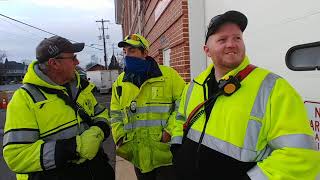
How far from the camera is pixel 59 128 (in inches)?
97.9

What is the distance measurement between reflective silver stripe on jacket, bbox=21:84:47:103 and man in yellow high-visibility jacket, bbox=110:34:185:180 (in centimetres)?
91

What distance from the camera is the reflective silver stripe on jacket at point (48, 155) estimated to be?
2326 mm

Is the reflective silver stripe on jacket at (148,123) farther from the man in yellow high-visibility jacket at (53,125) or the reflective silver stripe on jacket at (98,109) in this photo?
the man in yellow high-visibility jacket at (53,125)

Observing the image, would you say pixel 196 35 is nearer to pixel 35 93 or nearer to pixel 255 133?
pixel 35 93

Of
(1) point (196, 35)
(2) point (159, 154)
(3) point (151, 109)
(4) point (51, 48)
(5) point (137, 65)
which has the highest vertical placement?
(1) point (196, 35)

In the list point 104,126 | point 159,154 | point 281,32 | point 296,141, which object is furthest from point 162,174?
point 296,141

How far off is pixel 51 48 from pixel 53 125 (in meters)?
0.53

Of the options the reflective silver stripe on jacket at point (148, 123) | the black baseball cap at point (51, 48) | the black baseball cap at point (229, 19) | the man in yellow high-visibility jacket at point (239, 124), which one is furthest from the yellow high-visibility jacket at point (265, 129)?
the reflective silver stripe on jacket at point (148, 123)

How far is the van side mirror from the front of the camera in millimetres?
1958

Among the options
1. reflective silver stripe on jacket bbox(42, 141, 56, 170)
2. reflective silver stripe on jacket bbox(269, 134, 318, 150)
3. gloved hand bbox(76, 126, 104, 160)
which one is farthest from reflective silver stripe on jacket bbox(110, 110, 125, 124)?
reflective silver stripe on jacket bbox(269, 134, 318, 150)

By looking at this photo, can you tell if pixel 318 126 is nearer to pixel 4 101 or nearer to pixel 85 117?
pixel 85 117

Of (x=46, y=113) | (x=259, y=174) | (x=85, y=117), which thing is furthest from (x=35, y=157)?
(x=259, y=174)

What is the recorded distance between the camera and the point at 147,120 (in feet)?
10.4

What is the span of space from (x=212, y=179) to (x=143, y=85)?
1.56 meters
